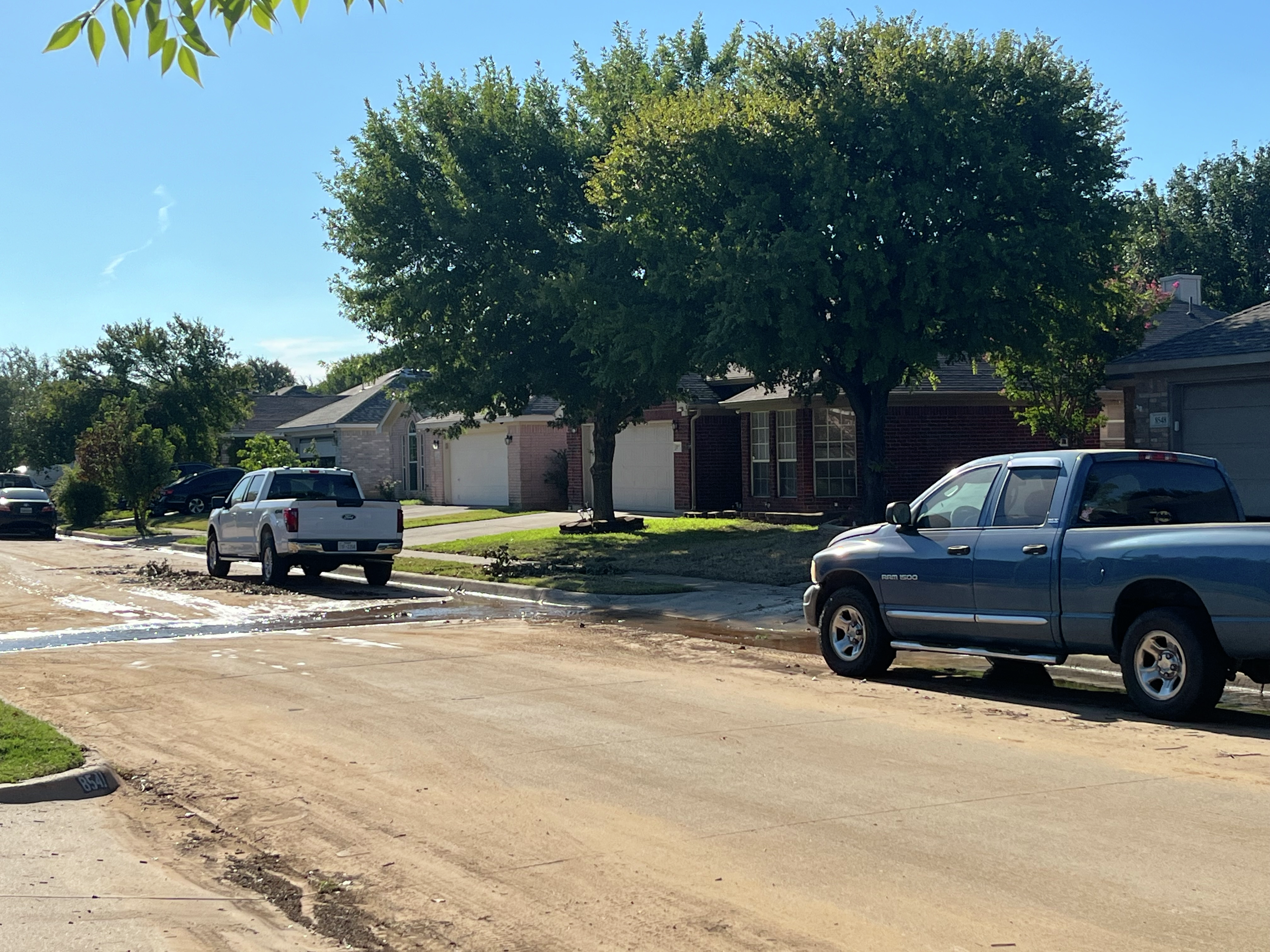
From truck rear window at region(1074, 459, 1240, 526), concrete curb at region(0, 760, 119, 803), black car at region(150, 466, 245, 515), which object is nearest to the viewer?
concrete curb at region(0, 760, 119, 803)

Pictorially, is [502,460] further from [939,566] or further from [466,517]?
[939,566]

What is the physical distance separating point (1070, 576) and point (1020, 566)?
47cm

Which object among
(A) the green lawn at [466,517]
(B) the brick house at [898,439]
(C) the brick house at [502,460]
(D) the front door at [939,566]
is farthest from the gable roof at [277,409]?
(D) the front door at [939,566]

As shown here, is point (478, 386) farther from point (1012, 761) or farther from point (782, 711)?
point (1012, 761)

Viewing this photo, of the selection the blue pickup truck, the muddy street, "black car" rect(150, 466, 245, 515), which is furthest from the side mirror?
"black car" rect(150, 466, 245, 515)

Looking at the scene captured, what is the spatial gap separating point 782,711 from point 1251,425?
13229 mm

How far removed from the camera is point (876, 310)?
2108cm

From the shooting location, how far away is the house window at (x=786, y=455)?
29.8 m

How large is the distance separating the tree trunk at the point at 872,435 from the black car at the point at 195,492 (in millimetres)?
28581

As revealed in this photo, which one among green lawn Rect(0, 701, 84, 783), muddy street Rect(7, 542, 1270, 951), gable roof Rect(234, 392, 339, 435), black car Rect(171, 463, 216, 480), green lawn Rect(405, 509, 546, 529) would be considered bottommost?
muddy street Rect(7, 542, 1270, 951)

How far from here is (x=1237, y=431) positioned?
19891mm

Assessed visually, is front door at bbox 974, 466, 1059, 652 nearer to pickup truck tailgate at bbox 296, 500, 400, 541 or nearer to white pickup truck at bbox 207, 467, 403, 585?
white pickup truck at bbox 207, 467, 403, 585

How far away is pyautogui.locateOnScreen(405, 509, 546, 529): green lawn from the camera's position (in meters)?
35.5

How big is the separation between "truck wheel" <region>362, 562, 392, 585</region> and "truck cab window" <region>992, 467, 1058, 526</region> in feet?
43.6
